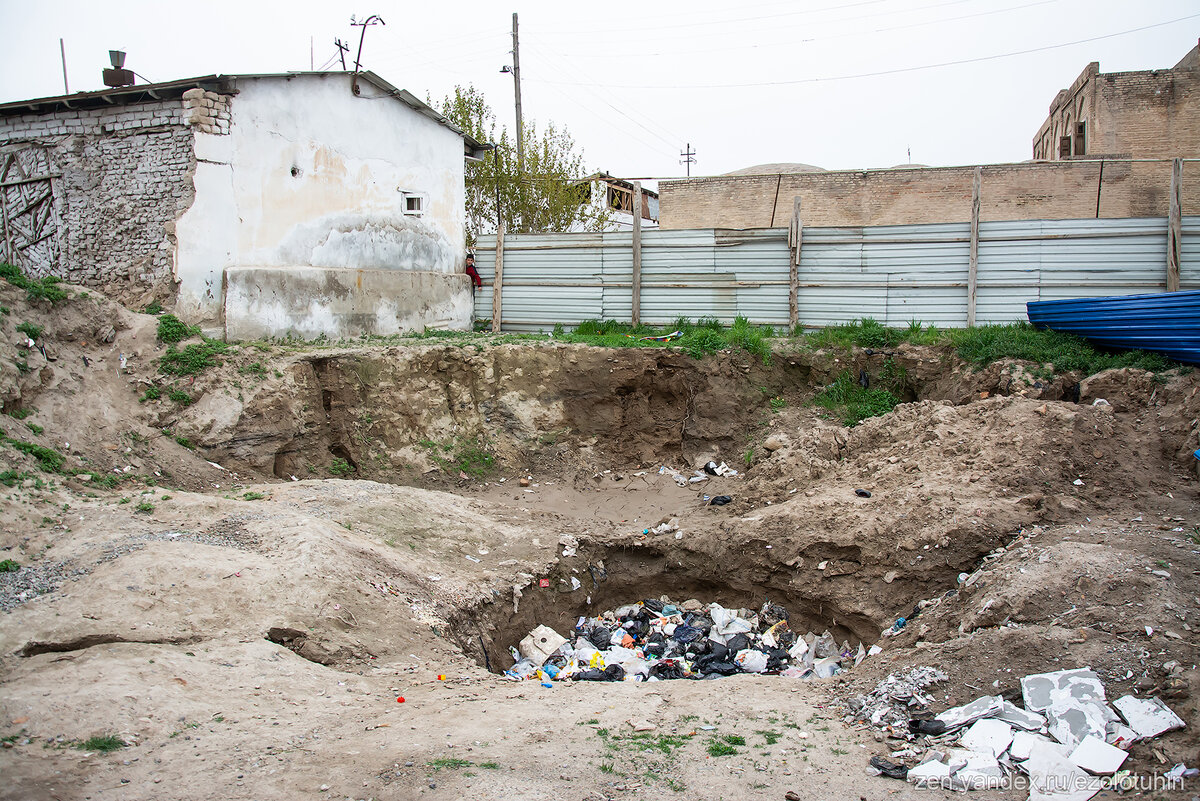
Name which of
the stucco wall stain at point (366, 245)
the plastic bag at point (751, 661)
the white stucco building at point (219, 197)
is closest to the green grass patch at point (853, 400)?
the plastic bag at point (751, 661)

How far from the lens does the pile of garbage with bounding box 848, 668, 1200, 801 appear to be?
13.1 feet

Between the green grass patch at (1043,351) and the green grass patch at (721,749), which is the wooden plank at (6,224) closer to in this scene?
the green grass patch at (721,749)

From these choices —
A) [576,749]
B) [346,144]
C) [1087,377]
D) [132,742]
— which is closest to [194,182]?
[346,144]

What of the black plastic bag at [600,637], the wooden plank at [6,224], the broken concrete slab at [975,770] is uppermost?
the wooden plank at [6,224]

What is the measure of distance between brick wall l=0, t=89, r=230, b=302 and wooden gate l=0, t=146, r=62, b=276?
0.13 metres

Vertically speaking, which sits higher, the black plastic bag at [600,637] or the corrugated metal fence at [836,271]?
the corrugated metal fence at [836,271]

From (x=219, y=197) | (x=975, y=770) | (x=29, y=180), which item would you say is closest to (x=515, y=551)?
(x=975, y=770)

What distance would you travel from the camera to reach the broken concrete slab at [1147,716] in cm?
408

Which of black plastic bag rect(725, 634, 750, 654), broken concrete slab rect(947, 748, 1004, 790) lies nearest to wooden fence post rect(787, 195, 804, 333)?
black plastic bag rect(725, 634, 750, 654)

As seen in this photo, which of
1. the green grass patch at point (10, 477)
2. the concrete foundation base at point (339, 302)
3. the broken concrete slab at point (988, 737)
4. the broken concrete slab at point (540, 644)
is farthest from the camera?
the concrete foundation base at point (339, 302)

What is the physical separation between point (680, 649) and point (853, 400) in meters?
4.78

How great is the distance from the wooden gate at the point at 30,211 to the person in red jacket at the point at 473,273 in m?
6.31

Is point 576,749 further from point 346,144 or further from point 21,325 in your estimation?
point 346,144

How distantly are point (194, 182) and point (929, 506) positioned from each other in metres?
9.75
